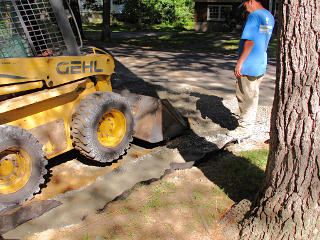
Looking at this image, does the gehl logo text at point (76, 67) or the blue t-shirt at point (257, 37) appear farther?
the blue t-shirt at point (257, 37)

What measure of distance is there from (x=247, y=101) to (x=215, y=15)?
65.5 ft

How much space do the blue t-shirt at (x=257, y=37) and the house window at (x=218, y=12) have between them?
19316mm

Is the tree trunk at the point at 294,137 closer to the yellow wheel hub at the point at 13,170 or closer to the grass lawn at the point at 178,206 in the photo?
the grass lawn at the point at 178,206

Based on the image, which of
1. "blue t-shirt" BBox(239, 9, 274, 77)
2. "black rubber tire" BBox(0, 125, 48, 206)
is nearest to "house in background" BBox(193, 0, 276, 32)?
"blue t-shirt" BBox(239, 9, 274, 77)

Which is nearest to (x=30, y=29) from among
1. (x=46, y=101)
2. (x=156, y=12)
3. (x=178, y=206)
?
(x=46, y=101)

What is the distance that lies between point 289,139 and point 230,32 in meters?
20.5

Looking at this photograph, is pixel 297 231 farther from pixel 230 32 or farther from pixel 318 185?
pixel 230 32

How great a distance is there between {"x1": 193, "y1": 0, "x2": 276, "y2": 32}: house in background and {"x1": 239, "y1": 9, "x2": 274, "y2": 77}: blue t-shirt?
727 inches

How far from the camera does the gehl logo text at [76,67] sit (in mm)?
3530

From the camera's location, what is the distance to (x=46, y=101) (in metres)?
3.49

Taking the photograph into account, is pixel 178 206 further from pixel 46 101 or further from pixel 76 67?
pixel 76 67

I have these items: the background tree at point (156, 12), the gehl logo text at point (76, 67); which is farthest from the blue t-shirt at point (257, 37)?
the background tree at point (156, 12)

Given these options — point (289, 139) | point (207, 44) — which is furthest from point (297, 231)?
point (207, 44)

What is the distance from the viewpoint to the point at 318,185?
2354 millimetres
